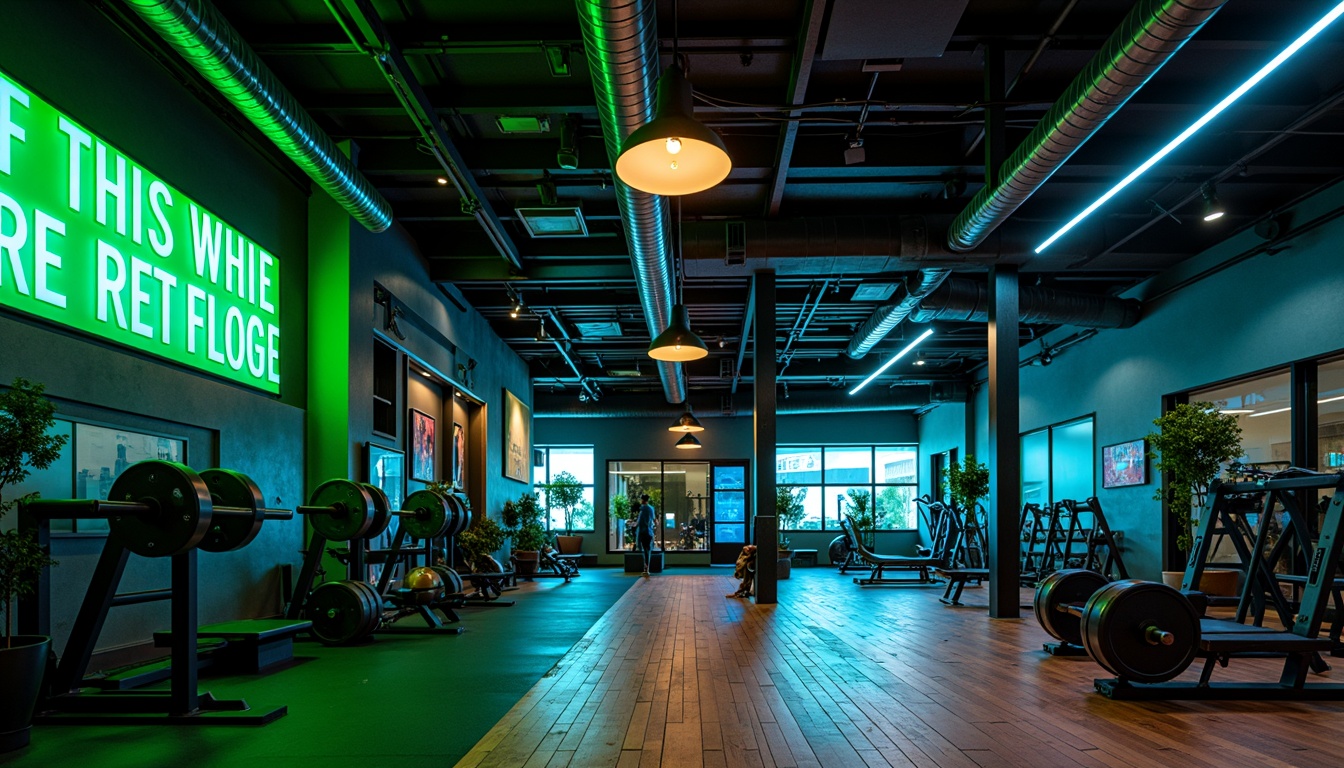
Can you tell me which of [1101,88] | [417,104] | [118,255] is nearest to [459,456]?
[417,104]

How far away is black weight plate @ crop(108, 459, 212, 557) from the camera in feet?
13.7

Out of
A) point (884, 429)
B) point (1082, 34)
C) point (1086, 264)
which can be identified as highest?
→ point (1082, 34)

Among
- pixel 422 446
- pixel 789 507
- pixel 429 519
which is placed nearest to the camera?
pixel 429 519

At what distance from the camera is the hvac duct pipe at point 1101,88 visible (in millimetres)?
4359

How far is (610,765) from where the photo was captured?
3.46 meters

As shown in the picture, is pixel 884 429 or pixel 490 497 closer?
pixel 490 497

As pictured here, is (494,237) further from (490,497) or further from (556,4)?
(490,497)

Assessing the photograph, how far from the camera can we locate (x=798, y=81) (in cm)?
608

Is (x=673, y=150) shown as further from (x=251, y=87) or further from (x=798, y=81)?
(x=251, y=87)

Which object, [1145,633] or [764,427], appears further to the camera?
[764,427]

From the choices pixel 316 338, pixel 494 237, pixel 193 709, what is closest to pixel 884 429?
pixel 494 237

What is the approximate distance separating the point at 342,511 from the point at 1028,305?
24.8ft

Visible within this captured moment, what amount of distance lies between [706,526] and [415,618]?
41.7 ft

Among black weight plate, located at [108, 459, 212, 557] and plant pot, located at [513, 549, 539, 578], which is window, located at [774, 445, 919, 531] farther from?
black weight plate, located at [108, 459, 212, 557]
